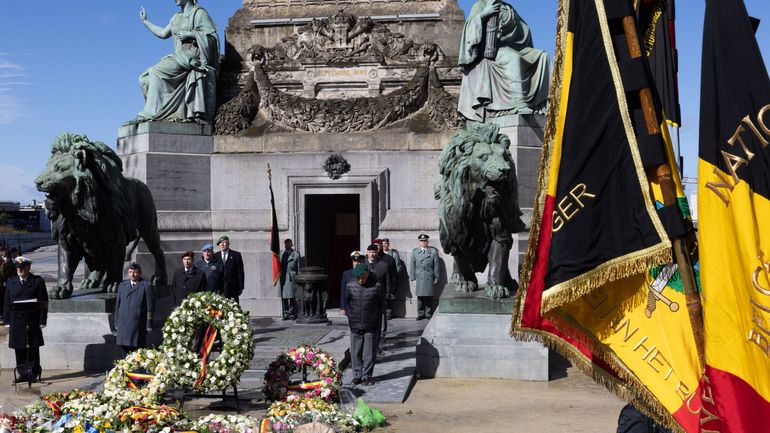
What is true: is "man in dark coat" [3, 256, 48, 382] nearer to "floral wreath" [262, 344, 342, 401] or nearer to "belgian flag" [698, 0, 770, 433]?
"floral wreath" [262, 344, 342, 401]

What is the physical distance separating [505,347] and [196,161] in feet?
30.7

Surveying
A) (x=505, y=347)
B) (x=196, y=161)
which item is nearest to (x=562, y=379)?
(x=505, y=347)

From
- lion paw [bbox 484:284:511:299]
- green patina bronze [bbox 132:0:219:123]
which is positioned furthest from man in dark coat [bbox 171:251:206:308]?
green patina bronze [bbox 132:0:219:123]

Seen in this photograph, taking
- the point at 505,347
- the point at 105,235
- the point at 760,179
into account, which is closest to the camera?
the point at 760,179

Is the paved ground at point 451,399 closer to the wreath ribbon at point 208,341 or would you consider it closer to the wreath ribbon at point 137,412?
the wreath ribbon at point 208,341

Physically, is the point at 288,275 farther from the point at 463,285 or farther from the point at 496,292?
the point at 496,292

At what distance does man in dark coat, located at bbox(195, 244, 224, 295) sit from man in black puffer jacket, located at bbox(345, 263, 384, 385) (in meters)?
2.98

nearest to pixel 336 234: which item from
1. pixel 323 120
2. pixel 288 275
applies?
pixel 323 120

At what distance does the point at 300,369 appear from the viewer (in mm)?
9156

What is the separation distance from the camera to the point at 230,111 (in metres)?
18.2

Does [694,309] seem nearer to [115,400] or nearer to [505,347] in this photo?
[115,400]

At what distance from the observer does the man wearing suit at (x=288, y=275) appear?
54.0ft

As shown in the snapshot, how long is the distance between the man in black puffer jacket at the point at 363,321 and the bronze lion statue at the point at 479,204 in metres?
1.51

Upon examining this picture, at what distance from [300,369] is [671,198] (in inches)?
240
